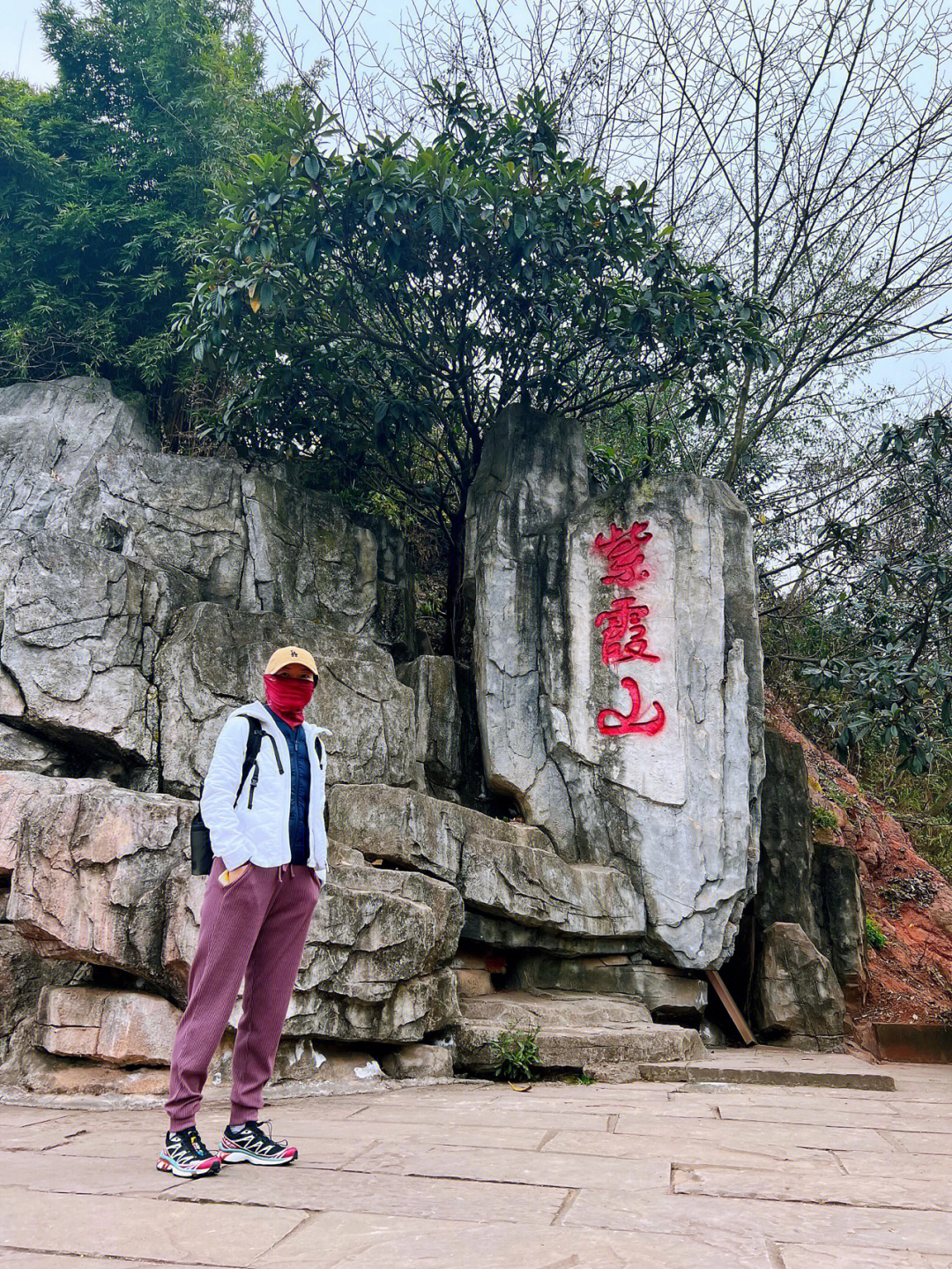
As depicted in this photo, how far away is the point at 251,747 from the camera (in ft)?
9.59

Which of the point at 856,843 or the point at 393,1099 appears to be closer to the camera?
the point at 393,1099

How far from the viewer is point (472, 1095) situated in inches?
171

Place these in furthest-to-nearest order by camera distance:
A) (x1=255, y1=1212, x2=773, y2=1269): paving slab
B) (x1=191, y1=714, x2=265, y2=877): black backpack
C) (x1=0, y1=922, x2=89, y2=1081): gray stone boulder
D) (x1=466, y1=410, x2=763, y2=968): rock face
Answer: (x1=466, y1=410, x2=763, y2=968): rock face < (x1=0, y1=922, x2=89, y2=1081): gray stone boulder < (x1=191, y1=714, x2=265, y2=877): black backpack < (x1=255, y1=1212, x2=773, y2=1269): paving slab

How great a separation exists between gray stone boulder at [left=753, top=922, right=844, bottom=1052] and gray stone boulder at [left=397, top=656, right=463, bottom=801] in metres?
2.62

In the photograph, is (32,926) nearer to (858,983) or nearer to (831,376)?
(858,983)

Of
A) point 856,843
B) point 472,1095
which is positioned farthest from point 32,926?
point 856,843

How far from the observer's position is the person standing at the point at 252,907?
268 cm

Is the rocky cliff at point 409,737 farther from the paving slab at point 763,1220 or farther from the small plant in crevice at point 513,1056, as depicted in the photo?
the paving slab at point 763,1220

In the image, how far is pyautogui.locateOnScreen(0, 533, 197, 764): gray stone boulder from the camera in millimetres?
6094

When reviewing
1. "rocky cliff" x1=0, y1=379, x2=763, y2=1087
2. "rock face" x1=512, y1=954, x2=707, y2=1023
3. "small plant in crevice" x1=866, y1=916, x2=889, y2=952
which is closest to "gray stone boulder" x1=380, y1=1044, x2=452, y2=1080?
"rocky cliff" x1=0, y1=379, x2=763, y2=1087

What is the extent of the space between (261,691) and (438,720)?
147 centimetres

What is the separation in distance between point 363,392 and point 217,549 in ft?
5.73

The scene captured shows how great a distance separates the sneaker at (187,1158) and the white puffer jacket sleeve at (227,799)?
2.25ft

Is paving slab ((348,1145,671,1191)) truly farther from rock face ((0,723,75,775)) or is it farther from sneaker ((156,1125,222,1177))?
rock face ((0,723,75,775))
